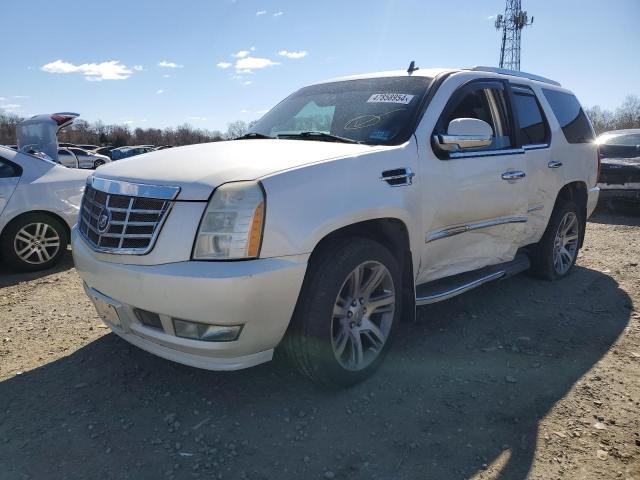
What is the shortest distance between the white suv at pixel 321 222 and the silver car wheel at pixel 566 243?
3.13ft

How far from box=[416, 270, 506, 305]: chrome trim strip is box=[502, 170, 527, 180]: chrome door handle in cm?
76

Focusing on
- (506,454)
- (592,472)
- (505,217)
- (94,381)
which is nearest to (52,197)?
(94,381)

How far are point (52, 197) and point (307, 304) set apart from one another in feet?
14.1

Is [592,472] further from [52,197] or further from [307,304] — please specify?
[52,197]

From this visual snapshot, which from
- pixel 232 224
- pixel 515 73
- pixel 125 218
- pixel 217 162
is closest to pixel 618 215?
pixel 515 73

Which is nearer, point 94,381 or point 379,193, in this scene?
point 379,193

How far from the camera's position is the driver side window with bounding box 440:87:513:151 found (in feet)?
11.3

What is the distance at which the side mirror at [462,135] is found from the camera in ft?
10.1

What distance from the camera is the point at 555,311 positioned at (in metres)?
4.12

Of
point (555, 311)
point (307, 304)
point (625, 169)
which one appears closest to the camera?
point (307, 304)

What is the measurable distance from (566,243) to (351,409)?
3551 mm

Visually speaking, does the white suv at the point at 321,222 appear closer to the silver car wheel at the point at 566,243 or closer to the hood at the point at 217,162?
the hood at the point at 217,162

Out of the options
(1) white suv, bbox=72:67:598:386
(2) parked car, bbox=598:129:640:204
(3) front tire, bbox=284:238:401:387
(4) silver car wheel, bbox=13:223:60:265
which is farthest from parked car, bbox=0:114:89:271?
(2) parked car, bbox=598:129:640:204

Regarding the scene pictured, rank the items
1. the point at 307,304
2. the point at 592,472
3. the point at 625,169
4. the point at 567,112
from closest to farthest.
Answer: the point at 592,472
the point at 307,304
the point at 567,112
the point at 625,169
